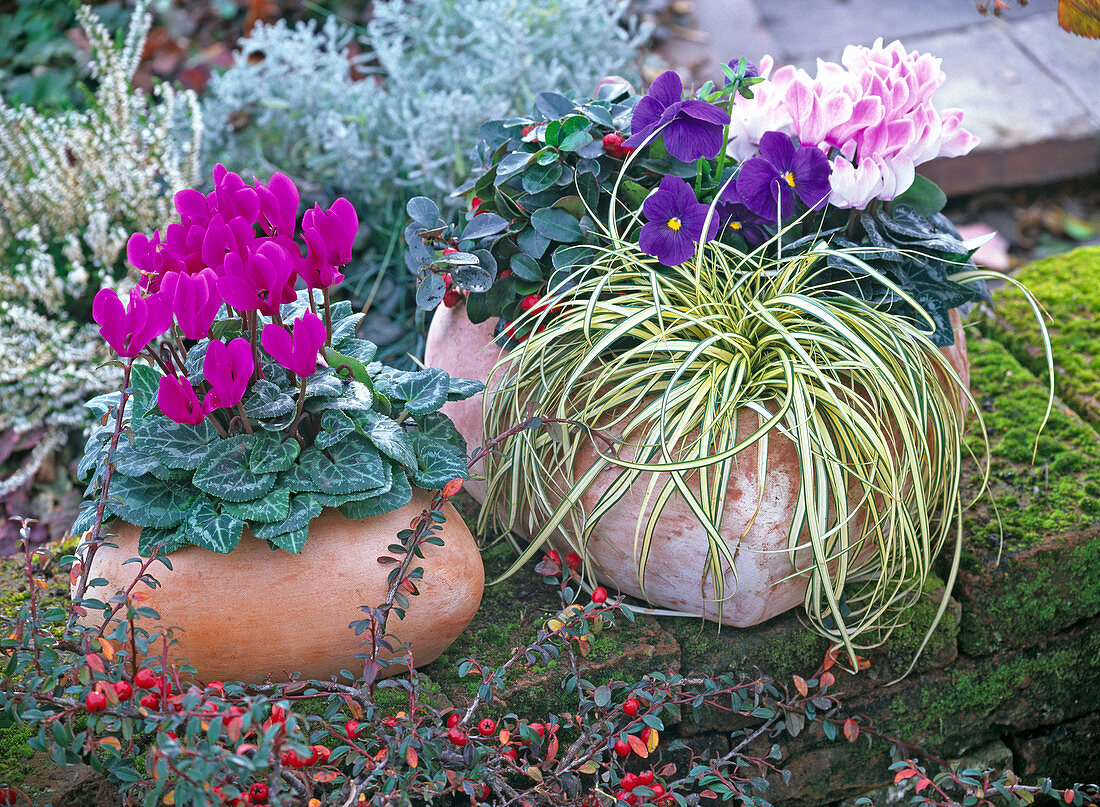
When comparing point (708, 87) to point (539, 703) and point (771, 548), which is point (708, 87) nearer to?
point (771, 548)

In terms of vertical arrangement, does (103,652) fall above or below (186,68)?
below

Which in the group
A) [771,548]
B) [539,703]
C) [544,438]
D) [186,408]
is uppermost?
[186,408]

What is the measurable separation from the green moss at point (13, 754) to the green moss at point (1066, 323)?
1991 millimetres

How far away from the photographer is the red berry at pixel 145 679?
1023 mm

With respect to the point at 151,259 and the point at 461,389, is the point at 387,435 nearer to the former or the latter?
the point at 461,389

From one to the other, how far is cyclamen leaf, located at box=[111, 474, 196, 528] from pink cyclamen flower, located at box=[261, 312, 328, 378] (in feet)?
0.89

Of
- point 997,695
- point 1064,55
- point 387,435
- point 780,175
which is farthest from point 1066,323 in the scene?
point 1064,55

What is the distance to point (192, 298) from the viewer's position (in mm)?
1045

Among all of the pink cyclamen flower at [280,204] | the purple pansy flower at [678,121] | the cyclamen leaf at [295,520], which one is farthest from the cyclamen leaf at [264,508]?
the purple pansy flower at [678,121]

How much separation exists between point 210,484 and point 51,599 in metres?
0.50

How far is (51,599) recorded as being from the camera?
4.75 feet

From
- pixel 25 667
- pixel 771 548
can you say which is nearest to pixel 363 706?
pixel 25 667

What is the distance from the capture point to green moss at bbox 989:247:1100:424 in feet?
6.25

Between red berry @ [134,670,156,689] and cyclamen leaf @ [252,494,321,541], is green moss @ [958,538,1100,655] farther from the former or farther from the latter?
red berry @ [134,670,156,689]
